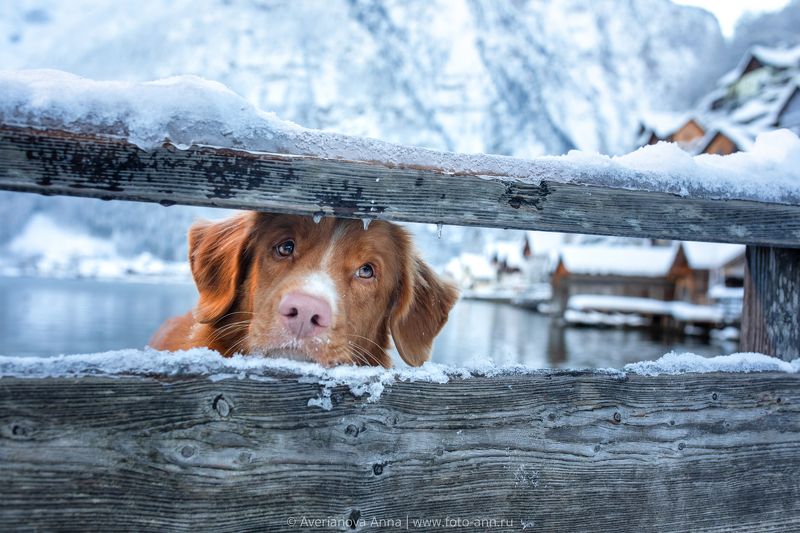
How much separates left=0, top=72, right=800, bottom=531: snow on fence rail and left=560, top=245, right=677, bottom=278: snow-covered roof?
92.7ft

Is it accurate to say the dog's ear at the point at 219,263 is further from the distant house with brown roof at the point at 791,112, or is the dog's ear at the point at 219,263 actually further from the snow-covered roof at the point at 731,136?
the distant house with brown roof at the point at 791,112

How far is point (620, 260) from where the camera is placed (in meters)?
28.8

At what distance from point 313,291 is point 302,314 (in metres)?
0.13

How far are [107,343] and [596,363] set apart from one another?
702 inches

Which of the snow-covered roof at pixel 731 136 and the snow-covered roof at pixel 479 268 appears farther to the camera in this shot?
the snow-covered roof at pixel 479 268

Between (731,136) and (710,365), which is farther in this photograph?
(731,136)

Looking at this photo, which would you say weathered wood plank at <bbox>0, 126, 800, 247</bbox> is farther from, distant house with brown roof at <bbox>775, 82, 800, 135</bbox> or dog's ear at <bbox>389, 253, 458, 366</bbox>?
distant house with brown roof at <bbox>775, 82, 800, 135</bbox>

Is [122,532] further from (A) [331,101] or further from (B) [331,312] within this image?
(A) [331,101]

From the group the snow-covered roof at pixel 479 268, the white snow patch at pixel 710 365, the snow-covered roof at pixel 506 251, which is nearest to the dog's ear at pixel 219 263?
the white snow patch at pixel 710 365

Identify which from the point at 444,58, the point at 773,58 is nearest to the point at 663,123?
the point at 773,58

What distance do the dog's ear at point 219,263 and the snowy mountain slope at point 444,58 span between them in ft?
449

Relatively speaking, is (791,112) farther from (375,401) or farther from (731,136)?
(375,401)

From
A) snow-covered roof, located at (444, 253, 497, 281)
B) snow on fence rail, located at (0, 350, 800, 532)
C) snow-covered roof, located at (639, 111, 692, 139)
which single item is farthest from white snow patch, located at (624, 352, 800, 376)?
snow-covered roof, located at (444, 253, 497, 281)

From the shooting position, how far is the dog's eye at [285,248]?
242 cm
